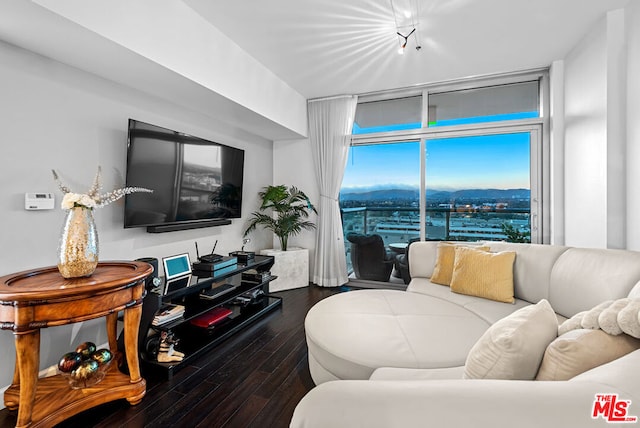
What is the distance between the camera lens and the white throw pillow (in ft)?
2.91

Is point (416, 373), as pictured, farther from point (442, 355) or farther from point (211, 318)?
point (211, 318)

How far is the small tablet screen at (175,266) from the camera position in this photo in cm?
244

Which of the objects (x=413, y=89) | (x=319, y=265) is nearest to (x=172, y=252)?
(x=319, y=265)

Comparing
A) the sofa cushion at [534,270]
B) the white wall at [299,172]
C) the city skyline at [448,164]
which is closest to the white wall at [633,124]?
the sofa cushion at [534,270]

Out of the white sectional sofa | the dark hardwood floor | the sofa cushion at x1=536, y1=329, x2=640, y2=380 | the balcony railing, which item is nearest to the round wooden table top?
the dark hardwood floor

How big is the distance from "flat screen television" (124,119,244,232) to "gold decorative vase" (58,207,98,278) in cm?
53

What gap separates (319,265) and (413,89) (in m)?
2.60

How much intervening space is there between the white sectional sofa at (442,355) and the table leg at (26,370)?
134 centimetres

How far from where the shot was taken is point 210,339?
2457 mm

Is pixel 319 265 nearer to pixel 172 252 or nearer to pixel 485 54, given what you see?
pixel 172 252

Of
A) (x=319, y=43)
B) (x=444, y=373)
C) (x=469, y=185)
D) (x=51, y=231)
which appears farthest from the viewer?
(x=469, y=185)

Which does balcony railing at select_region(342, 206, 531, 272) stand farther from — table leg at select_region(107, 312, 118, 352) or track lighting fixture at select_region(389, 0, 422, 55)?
table leg at select_region(107, 312, 118, 352)

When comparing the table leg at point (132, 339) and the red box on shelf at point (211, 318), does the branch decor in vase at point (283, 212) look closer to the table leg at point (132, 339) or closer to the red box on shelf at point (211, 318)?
the red box on shelf at point (211, 318)

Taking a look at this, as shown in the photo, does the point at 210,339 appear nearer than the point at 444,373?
No
